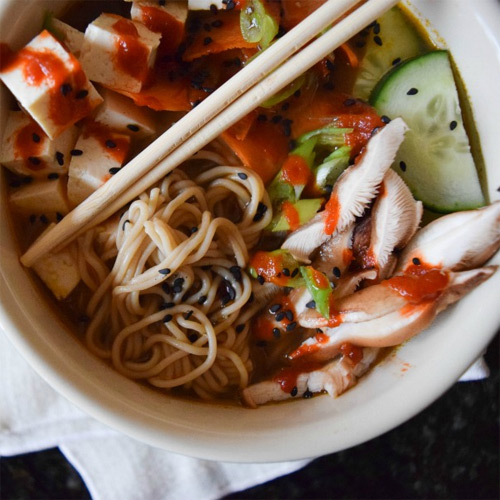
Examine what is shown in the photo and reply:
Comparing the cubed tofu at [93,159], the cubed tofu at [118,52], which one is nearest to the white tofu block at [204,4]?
the cubed tofu at [118,52]

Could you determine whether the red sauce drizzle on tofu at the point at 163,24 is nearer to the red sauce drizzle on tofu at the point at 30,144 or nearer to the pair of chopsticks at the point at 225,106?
the pair of chopsticks at the point at 225,106

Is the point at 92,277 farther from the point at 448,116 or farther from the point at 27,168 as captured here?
the point at 448,116

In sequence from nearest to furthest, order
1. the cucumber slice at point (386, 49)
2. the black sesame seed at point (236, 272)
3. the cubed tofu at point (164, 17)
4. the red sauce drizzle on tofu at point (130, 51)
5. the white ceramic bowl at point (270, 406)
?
the white ceramic bowl at point (270, 406) → the red sauce drizzle on tofu at point (130, 51) → the cubed tofu at point (164, 17) → the black sesame seed at point (236, 272) → the cucumber slice at point (386, 49)

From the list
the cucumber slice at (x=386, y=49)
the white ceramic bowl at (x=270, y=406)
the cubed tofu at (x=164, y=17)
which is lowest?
the white ceramic bowl at (x=270, y=406)

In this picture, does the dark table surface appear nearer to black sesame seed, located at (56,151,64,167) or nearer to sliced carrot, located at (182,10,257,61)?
black sesame seed, located at (56,151,64,167)

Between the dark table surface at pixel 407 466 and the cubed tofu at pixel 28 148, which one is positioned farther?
the dark table surface at pixel 407 466

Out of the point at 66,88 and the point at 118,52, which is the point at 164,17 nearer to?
the point at 118,52
